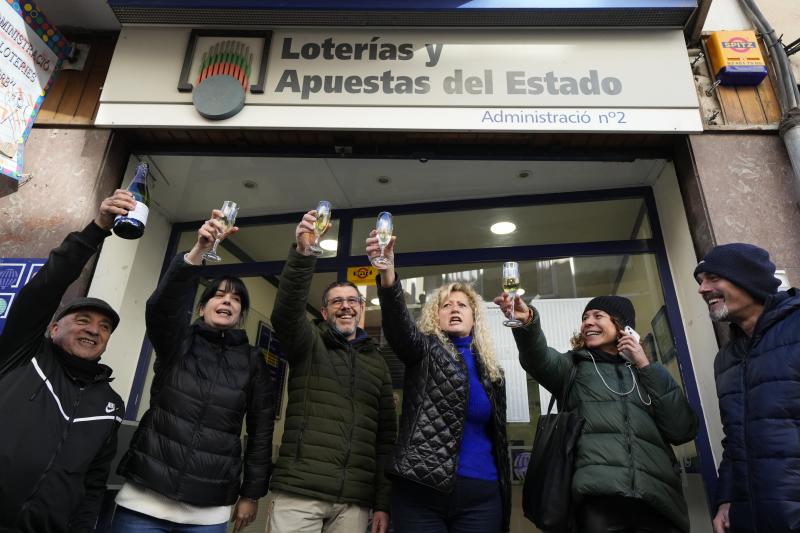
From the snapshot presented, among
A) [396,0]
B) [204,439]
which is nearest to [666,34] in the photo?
[396,0]

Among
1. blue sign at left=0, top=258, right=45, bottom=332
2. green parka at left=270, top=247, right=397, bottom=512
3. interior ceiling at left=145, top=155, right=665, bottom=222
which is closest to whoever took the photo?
green parka at left=270, top=247, right=397, bottom=512

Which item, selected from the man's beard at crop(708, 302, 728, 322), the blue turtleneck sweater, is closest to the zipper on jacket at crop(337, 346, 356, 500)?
the blue turtleneck sweater

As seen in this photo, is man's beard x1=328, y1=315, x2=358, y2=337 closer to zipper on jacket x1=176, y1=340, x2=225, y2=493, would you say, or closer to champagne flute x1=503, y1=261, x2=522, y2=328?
zipper on jacket x1=176, y1=340, x2=225, y2=493

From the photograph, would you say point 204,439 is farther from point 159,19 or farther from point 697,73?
point 697,73

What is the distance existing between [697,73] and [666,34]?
35 centimetres

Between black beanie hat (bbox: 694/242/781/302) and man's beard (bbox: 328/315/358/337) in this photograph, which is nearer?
black beanie hat (bbox: 694/242/781/302)

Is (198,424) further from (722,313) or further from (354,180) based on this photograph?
(354,180)

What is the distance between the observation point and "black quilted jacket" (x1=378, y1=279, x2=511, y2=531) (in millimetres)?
2127

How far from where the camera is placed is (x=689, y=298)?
134 inches

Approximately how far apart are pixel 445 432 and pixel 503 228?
97.0 inches

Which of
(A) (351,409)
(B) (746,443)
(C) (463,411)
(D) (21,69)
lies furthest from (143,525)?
(D) (21,69)

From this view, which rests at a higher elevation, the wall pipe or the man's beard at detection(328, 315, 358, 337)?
the wall pipe

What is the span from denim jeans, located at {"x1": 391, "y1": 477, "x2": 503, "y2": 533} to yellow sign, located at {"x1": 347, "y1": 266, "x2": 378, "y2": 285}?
7.36 feet

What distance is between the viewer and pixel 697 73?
3.50 m
